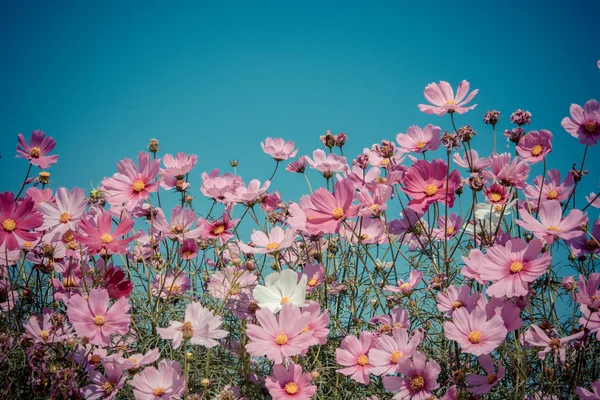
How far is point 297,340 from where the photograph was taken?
3.13ft

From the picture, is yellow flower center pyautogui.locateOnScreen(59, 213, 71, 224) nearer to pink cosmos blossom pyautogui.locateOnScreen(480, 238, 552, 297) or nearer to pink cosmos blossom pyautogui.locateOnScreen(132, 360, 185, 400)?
pink cosmos blossom pyautogui.locateOnScreen(132, 360, 185, 400)

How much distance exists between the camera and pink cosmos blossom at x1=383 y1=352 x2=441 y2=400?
936mm

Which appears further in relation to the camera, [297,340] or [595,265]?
[595,265]

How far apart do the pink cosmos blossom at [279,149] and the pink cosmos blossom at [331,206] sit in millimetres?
417

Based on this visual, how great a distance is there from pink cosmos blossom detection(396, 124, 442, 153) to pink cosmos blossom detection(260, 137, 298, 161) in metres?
0.36

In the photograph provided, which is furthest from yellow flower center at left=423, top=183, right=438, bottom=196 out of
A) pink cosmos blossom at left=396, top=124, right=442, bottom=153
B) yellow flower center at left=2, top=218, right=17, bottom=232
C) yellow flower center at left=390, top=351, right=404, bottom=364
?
yellow flower center at left=2, top=218, right=17, bottom=232

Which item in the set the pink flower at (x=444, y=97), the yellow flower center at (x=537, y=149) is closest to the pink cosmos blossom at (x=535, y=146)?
the yellow flower center at (x=537, y=149)

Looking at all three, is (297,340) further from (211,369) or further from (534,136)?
(534,136)

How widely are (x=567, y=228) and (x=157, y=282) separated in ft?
3.44

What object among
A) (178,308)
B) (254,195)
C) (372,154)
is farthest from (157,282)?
(372,154)

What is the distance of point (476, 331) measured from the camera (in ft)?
3.12

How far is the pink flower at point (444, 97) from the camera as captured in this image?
1.20 metres

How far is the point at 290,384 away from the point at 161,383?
0.91ft

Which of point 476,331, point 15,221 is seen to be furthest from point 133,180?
point 476,331
